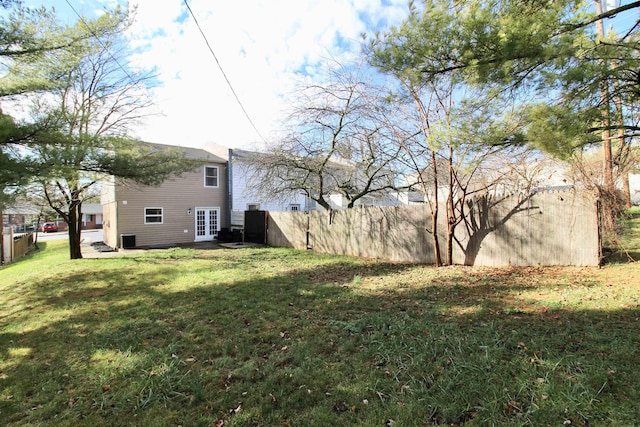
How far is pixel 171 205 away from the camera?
1689cm

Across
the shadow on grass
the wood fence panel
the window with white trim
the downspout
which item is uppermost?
the downspout

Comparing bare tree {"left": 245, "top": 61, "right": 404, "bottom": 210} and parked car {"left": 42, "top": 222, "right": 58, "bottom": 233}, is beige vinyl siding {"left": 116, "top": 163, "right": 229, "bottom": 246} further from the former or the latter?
parked car {"left": 42, "top": 222, "right": 58, "bottom": 233}

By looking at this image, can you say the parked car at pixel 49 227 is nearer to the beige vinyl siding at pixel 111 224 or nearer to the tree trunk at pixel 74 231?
the beige vinyl siding at pixel 111 224

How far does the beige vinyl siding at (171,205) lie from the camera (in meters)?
15.5

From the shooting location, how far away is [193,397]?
8.43 ft

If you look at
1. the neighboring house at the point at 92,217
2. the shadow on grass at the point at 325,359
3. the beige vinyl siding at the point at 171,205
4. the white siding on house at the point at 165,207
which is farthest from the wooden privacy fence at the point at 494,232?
the neighboring house at the point at 92,217

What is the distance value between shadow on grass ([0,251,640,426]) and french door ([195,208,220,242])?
12.4 meters

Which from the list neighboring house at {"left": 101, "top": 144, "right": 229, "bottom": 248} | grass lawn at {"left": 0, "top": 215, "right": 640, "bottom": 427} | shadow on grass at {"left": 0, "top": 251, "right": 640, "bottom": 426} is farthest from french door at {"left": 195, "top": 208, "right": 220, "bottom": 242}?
shadow on grass at {"left": 0, "top": 251, "right": 640, "bottom": 426}

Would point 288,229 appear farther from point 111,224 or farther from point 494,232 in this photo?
point 111,224

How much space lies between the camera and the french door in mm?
17828

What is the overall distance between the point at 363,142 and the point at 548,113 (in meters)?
6.37

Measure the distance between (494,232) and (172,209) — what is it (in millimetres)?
15534

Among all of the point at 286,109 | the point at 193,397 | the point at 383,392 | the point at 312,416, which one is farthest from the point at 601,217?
the point at 286,109

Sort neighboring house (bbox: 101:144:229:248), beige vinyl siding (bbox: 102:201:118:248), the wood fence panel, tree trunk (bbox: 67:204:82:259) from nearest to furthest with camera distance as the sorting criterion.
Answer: tree trunk (bbox: 67:204:82:259), the wood fence panel, neighboring house (bbox: 101:144:229:248), beige vinyl siding (bbox: 102:201:118:248)
